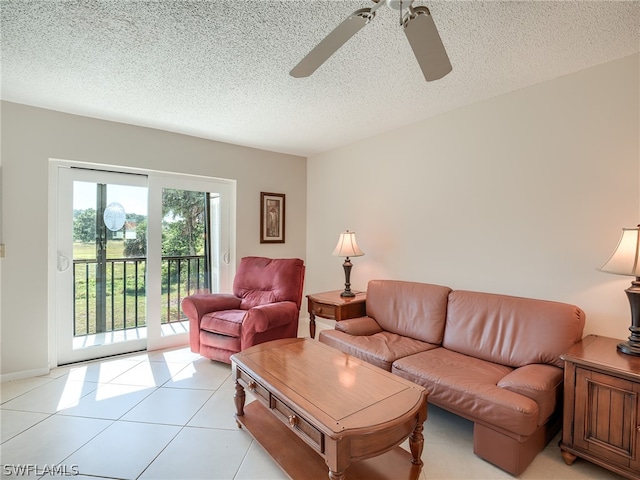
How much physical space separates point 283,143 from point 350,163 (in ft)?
2.80

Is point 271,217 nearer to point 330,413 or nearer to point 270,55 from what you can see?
point 270,55

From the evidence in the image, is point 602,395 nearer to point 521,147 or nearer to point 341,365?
point 341,365

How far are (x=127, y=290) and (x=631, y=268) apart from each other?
411 cm

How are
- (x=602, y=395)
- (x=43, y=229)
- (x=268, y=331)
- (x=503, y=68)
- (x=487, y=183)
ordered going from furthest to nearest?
(x=268, y=331), (x=43, y=229), (x=487, y=183), (x=503, y=68), (x=602, y=395)

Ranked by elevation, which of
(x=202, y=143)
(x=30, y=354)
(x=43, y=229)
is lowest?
(x=30, y=354)

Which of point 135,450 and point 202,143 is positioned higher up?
point 202,143

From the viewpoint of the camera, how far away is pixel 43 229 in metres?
2.87

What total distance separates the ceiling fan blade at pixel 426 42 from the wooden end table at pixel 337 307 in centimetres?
212

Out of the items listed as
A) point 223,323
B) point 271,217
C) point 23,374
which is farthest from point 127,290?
point 271,217

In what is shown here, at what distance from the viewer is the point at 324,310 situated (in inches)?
125

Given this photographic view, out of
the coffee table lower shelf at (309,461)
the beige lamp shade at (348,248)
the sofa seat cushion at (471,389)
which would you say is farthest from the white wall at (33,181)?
the sofa seat cushion at (471,389)

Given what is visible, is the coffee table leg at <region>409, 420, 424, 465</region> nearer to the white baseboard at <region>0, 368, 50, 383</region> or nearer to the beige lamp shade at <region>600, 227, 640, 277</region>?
the beige lamp shade at <region>600, 227, 640, 277</region>

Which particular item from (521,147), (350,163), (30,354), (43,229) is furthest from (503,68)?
(30,354)

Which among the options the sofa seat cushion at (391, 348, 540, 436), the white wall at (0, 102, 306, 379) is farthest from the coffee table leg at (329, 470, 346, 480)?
the white wall at (0, 102, 306, 379)
